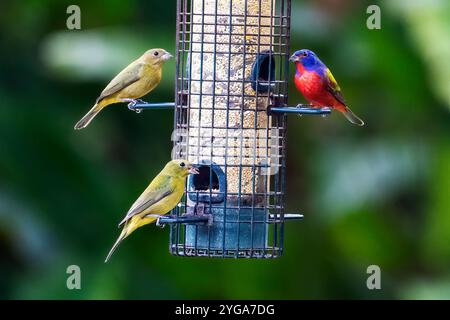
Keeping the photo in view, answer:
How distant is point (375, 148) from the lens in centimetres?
1727

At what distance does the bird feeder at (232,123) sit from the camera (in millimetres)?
11086

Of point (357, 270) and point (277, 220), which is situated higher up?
point (277, 220)

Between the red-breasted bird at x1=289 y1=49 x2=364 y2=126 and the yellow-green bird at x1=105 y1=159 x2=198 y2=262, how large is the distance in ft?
4.76

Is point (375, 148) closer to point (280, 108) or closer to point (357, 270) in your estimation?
point (357, 270)

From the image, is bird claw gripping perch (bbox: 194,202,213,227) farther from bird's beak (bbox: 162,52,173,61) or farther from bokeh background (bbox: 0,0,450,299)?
bokeh background (bbox: 0,0,450,299)

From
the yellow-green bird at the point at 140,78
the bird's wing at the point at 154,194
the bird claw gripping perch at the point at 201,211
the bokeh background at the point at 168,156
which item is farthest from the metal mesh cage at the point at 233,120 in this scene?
the bokeh background at the point at 168,156

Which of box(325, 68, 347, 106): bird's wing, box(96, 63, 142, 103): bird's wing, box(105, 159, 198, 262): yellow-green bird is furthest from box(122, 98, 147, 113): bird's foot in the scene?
box(325, 68, 347, 106): bird's wing

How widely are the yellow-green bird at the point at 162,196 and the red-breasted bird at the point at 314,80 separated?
4.76 ft

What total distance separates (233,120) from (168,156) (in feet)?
21.4

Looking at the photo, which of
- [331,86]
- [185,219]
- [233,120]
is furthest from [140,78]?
[331,86]

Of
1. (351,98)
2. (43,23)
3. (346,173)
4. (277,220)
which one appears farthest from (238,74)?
(43,23)

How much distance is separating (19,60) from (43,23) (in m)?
0.74

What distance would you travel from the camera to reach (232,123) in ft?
36.8

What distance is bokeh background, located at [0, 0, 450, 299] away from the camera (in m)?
15.9
